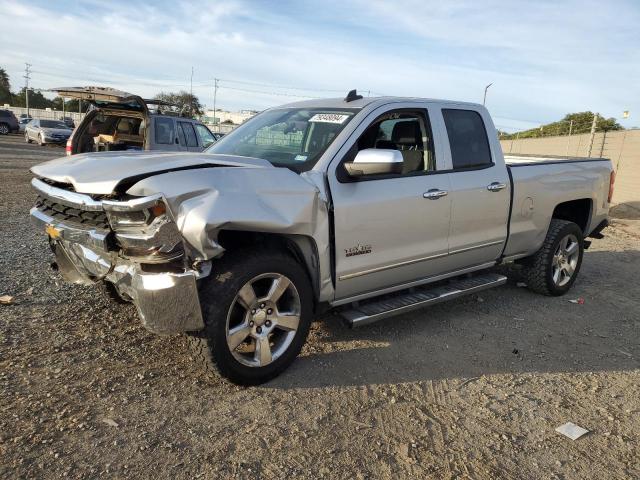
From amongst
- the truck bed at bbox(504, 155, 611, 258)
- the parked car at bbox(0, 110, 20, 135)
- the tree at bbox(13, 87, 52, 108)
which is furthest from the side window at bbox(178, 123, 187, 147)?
the tree at bbox(13, 87, 52, 108)

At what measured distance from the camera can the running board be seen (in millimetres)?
3779

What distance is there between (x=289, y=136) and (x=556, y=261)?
133 inches

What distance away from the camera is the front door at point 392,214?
143 inches

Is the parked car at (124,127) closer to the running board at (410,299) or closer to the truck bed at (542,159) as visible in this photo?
the truck bed at (542,159)

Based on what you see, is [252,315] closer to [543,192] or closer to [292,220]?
[292,220]

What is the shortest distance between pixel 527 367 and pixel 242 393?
2.15m

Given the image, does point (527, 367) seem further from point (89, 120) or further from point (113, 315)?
point (89, 120)

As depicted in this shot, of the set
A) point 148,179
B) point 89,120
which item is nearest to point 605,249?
point 148,179

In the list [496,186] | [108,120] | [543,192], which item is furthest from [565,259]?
[108,120]

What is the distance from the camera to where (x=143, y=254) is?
2936 millimetres

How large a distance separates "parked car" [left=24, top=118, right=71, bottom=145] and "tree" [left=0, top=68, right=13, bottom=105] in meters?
61.8

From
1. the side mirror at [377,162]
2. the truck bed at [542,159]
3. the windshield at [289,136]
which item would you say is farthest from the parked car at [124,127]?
the side mirror at [377,162]

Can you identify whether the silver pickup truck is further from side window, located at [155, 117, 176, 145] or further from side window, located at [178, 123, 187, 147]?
side window, located at [178, 123, 187, 147]

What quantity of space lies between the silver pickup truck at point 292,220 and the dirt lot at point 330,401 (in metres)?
0.33
